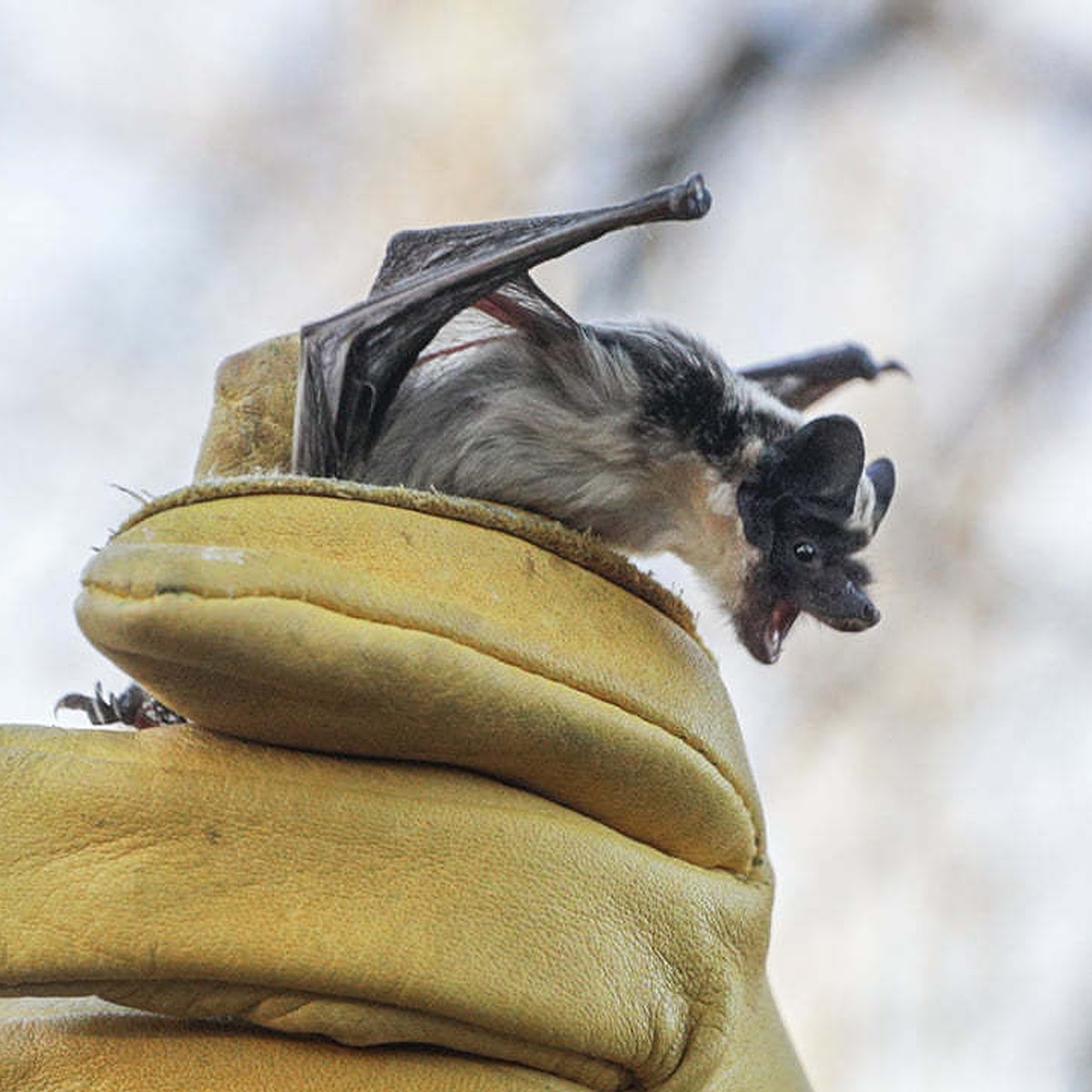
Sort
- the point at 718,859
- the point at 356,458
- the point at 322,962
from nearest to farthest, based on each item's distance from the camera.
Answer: the point at 322,962, the point at 718,859, the point at 356,458

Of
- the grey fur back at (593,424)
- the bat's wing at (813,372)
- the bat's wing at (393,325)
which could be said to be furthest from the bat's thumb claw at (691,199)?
the bat's wing at (813,372)

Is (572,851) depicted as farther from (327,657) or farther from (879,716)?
(879,716)

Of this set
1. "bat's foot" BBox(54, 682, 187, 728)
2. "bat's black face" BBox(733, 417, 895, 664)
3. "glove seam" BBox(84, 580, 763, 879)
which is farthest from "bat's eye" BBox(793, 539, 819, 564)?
"bat's foot" BBox(54, 682, 187, 728)

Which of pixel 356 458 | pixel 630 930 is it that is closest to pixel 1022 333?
pixel 356 458

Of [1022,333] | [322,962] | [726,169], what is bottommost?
[322,962]

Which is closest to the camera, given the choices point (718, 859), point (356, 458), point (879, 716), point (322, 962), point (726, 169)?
point (322, 962)

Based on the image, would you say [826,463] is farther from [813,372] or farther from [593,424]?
[813,372]

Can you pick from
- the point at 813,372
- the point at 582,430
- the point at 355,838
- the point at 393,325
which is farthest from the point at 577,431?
the point at 355,838
